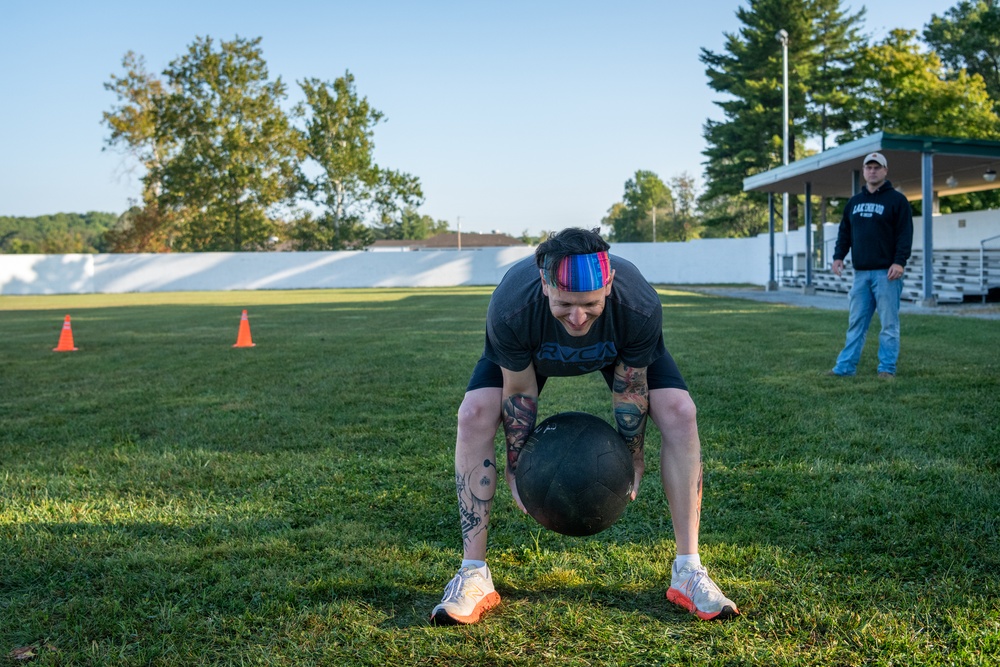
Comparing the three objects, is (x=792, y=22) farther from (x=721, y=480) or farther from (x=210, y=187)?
(x=721, y=480)

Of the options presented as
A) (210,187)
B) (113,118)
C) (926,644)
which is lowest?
(926,644)

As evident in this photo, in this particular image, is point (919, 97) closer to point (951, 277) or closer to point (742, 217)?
point (951, 277)

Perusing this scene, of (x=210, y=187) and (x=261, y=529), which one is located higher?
(x=210, y=187)

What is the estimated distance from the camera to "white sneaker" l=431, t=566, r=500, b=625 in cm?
314

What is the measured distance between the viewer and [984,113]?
4125cm

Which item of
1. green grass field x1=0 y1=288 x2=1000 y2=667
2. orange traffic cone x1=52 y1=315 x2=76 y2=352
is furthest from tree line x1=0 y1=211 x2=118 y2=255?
green grass field x1=0 y1=288 x2=1000 y2=667

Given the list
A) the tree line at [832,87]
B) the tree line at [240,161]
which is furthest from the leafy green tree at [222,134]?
the tree line at [832,87]

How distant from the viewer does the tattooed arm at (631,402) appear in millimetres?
3412

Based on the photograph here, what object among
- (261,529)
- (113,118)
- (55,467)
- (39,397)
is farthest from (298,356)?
(113,118)

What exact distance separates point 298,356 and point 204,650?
9.42m

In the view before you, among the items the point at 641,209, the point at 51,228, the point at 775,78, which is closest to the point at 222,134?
the point at 775,78

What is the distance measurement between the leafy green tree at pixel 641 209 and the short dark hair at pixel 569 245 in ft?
350

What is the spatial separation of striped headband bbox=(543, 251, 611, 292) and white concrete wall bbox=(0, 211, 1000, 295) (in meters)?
42.5

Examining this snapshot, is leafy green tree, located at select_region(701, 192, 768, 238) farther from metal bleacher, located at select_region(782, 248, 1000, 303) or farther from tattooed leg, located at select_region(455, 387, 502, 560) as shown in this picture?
tattooed leg, located at select_region(455, 387, 502, 560)
